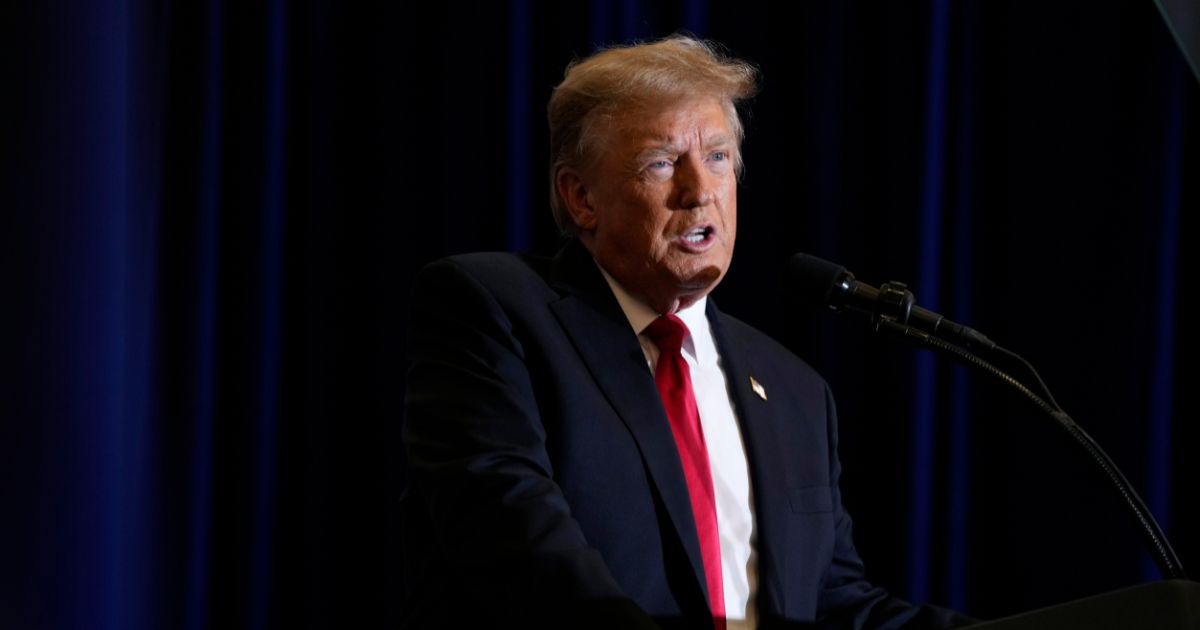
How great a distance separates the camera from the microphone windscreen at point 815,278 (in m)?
1.57

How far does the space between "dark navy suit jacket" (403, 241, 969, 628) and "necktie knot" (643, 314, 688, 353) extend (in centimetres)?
7

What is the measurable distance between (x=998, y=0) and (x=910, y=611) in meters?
1.60

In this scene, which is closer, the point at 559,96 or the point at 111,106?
the point at 559,96

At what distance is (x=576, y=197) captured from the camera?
196 cm

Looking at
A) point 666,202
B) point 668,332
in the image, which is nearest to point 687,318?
point 668,332

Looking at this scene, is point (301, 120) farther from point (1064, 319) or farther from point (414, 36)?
point (1064, 319)

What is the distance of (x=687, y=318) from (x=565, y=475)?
0.40 m

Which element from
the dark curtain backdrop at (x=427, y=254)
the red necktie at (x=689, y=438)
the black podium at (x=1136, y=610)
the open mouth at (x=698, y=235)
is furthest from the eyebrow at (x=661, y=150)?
the black podium at (x=1136, y=610)

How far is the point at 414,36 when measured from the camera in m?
2.53

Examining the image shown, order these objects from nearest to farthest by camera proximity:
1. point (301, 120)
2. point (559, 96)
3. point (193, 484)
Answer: point (559, 96) < point (193, 484) < point (301, 120)

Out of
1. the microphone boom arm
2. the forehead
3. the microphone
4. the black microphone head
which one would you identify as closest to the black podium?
the microphone boom arm

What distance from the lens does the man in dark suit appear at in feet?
4.90

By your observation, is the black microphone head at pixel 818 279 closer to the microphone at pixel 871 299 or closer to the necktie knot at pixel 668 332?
Result: the microphone at pixel 871 299

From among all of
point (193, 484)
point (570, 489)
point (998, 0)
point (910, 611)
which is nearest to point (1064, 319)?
point (998, 0)
